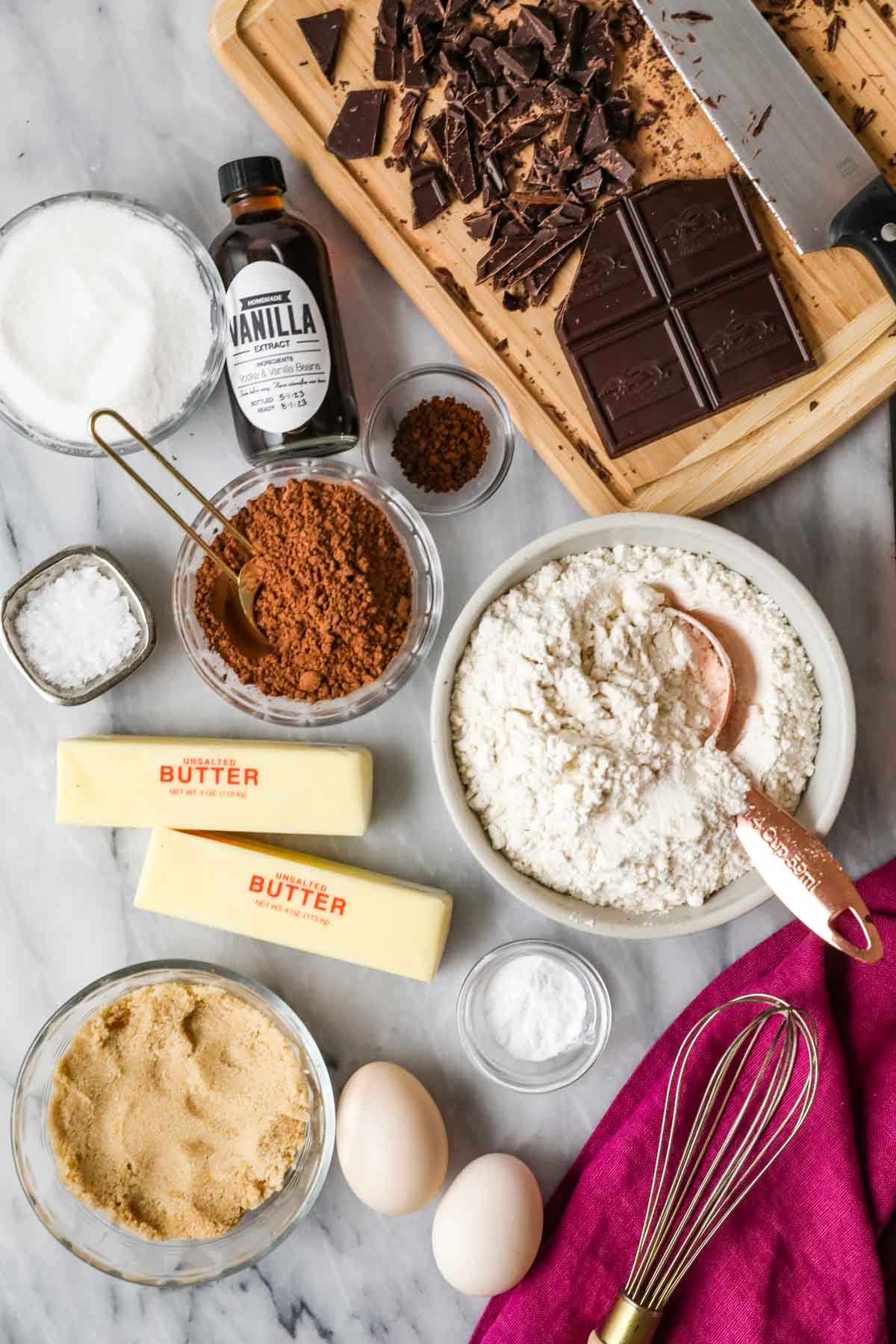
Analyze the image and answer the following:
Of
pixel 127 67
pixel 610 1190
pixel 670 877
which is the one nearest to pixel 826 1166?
pixel 610 1190

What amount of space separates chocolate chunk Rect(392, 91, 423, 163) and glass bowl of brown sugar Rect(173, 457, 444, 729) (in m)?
0.38

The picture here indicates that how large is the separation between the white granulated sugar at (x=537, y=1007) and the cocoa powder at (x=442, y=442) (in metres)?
0.64

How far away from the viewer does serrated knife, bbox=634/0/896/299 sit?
3.89ft

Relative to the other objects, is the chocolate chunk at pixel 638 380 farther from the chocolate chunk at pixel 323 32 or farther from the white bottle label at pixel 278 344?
the chocolate chunk at pixel 323 32

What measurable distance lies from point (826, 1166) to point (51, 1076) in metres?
0.99

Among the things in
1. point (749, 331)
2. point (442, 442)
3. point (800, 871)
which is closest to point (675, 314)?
point (749, 331)

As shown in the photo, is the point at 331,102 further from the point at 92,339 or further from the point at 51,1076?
the point at 51,1076

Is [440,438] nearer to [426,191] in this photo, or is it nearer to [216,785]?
[426,191]

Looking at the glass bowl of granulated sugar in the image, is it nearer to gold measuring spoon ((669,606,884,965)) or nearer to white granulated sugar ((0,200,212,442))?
white granulated sugar ((0,200,212,442))

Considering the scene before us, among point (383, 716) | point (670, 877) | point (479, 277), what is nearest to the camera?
point (670, 877)

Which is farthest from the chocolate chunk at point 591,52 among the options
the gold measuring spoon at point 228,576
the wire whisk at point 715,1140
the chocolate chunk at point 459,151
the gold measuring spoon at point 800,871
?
the wire whisk at point 715,1140

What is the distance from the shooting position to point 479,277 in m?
1.27

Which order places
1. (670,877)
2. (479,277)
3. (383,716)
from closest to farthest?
(670,877), (479,277), (383,716)

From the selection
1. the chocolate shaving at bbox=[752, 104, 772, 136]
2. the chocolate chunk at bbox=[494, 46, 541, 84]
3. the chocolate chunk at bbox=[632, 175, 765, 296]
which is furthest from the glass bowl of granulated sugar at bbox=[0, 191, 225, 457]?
the chocolate shaving at bbox=[752, 104, 772, 136]
